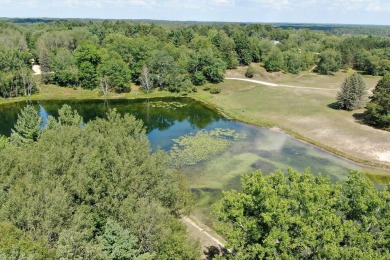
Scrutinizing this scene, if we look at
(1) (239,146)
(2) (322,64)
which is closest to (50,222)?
(1) (239,146)

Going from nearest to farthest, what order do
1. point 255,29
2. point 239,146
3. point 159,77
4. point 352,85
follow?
point 239,146 → point 352,85 → point 159,77 → point 255,29

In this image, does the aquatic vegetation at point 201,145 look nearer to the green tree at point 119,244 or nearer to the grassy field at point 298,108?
the grassy field at point 298,108

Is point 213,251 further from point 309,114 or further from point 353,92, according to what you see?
point 353,92

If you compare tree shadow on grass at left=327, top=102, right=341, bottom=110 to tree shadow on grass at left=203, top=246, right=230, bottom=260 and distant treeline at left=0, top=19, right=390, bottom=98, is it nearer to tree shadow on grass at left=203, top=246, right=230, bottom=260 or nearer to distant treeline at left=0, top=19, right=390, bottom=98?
distant treeline at left=0, top=19, right=390, bottom=98

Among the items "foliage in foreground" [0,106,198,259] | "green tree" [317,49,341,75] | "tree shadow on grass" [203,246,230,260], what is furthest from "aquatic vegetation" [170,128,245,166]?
"green tree" [317,49,341,75]

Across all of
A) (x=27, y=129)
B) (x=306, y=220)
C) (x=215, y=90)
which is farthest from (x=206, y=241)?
(x=215, y=90)

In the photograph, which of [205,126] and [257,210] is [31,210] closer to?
[257,210]
